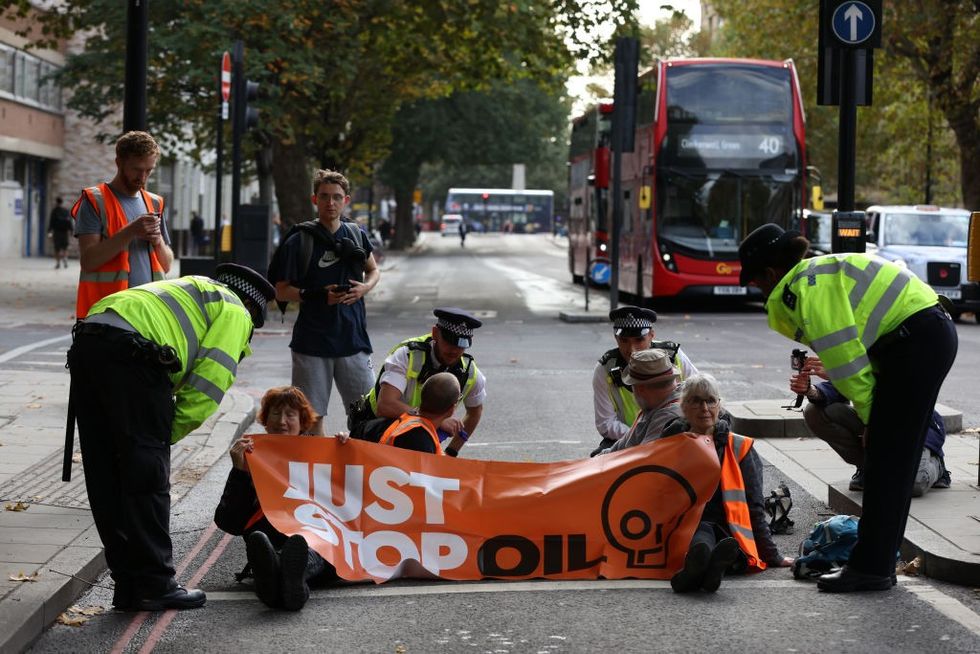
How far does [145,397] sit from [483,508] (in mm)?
1674

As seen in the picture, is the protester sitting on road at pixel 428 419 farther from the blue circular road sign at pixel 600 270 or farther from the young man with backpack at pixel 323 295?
the blue circular road sign at pixel 600 270

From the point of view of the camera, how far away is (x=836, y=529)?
6.73 m

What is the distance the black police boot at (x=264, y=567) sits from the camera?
5.99 m

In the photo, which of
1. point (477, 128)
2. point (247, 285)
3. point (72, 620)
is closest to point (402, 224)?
point (477, 128)

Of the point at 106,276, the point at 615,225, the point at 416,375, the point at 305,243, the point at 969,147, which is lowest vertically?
the point at 416,375

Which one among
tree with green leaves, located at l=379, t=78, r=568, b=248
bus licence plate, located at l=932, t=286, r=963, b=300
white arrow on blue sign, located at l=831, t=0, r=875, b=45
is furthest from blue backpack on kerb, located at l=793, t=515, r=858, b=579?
tree with green leaves, located at l=379, t=78, r=568, b=248

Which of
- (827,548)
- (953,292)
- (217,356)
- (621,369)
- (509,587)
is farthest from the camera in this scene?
(953,292)

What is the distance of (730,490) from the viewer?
266 inches

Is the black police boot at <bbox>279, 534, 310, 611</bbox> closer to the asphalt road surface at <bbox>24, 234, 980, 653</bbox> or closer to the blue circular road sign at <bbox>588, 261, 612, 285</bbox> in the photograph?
the asphalt road surface at <bbox>24, 234, 980, 653</bbox>

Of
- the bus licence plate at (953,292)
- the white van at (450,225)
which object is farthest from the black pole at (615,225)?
the white van at (450,225)

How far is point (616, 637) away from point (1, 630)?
209 cm

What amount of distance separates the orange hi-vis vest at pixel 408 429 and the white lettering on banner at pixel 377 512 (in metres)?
0.23

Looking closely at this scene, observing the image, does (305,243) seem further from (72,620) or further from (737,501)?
(72,620)

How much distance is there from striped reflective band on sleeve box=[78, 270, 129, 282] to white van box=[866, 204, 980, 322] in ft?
62.9
